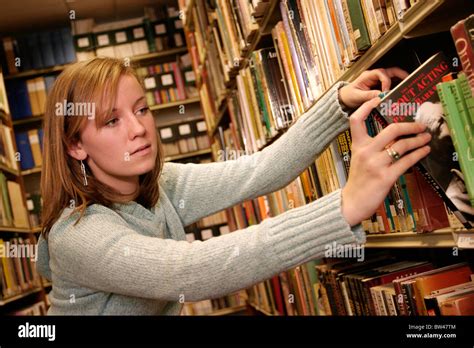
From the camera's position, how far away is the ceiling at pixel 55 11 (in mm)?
4578

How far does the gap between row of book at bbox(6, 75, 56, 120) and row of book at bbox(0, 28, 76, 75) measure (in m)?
0.12

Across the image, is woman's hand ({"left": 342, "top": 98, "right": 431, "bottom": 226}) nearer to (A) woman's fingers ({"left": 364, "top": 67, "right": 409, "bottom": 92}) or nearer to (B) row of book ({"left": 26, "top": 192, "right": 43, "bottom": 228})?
(A) woman's fingers ({"left": 364, "top": 67, "right": 409, "bottom": 92})

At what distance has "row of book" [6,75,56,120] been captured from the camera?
4773mm

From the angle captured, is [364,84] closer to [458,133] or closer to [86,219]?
[458,133]

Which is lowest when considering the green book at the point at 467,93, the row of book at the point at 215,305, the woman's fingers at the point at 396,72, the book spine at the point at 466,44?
the row of book at the point at 215,305

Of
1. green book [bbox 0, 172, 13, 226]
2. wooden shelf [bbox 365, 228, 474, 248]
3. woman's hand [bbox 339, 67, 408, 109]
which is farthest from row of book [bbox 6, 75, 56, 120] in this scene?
woman's hand [bbox 339, 67, 408, 109]

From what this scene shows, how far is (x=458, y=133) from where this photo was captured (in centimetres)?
94

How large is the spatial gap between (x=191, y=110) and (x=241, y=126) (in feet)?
8.33

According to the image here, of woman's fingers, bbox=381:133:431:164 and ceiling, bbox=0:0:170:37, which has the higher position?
ceiling, bbox=0:0:170:37

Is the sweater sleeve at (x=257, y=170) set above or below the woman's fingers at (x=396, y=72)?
below

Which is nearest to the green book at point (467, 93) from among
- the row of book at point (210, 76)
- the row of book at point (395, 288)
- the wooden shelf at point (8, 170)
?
the row of book at point (395, 288)

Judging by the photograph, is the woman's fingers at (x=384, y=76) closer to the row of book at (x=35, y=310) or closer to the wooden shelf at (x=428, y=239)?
the wooden shelf at (x=428, y=239)
